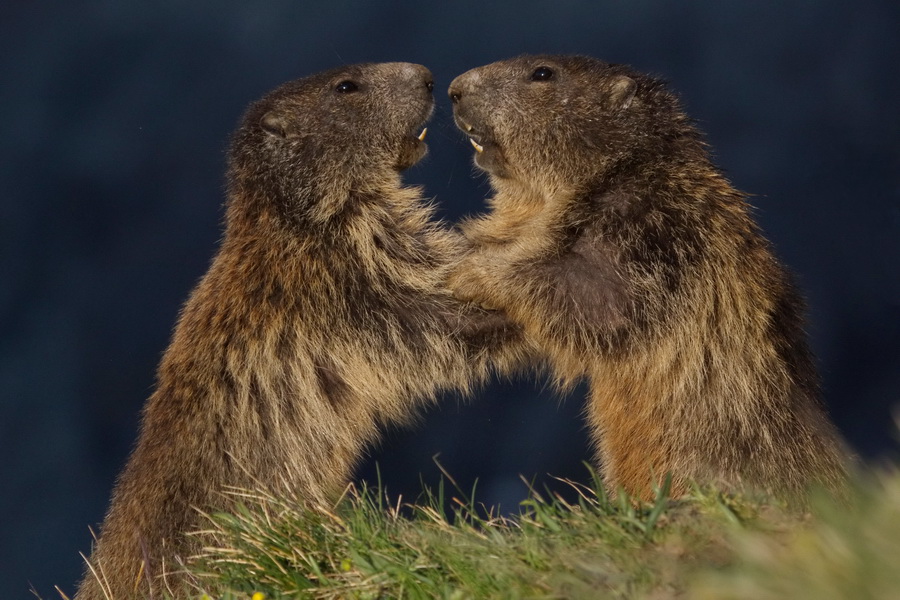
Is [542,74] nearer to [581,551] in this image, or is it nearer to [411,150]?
[411,150]

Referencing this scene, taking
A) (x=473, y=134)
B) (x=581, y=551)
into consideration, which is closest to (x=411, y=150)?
(x=473, y=134)

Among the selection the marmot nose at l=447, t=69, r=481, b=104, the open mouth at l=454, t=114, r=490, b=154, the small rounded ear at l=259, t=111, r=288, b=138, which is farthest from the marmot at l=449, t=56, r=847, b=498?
the small rounded ear at l=259, t=111, r=288, b=138

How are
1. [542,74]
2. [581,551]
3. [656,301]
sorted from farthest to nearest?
1. [542,74]
2. [656,301]
3. [581,551]

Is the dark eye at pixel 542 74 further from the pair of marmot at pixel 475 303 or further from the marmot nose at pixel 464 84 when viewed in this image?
the marmot nose at pixel 464 84

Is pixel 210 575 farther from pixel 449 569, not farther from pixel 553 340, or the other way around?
pixel 553 340

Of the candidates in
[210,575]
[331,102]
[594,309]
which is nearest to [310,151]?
[331,102]
